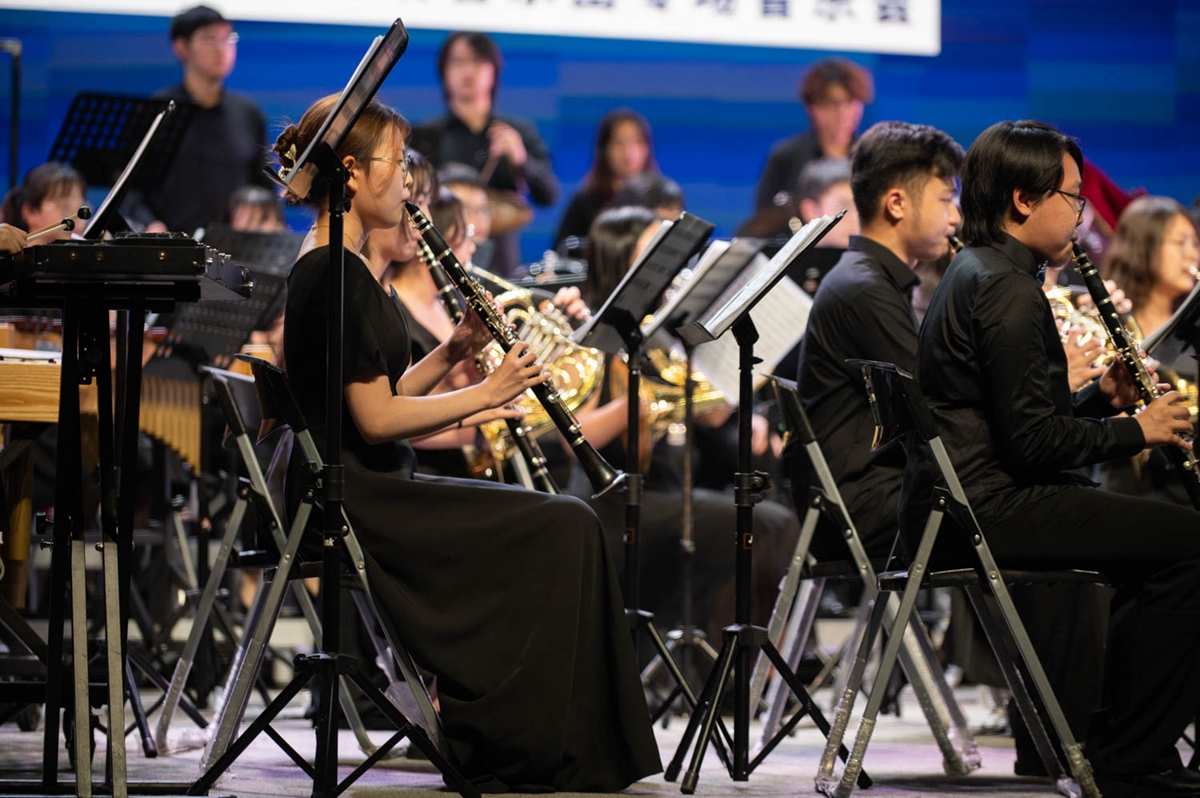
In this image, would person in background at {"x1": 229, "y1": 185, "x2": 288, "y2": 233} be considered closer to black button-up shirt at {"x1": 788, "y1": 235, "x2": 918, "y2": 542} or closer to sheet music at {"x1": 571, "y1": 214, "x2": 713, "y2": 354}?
sheet music at {"x1": 571, "y1": 214, "x2": 713, "y2": 354}

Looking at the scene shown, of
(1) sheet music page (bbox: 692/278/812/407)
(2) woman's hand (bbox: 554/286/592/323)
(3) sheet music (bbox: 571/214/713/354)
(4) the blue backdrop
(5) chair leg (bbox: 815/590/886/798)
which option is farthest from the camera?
(4) the blue backdrop

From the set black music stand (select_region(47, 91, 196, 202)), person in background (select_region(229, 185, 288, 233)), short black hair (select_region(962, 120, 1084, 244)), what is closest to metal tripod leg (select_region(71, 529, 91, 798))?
short black hair (select_region(962, 120, 1084, 244))

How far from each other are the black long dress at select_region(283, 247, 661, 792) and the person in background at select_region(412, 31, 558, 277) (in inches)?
163

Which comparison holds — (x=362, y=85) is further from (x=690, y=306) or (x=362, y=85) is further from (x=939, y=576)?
(x=690, y=306)

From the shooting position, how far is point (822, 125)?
7.51 m

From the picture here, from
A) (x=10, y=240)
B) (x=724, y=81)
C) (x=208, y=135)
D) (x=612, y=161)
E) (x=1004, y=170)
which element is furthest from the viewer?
(x=724, y=81)

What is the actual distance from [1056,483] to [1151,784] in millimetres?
651

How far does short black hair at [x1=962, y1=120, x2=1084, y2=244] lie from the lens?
3232 mm

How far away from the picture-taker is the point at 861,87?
752 cm

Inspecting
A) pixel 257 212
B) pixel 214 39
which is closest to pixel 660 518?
pixel 257 212

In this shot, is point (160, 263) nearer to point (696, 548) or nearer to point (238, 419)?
point (238, 419)

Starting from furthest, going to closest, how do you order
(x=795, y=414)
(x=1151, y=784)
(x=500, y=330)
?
(x=795, y=414) < (x=500, y=330) < (x=1151, y=784)

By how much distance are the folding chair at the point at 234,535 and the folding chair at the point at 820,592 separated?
111cm

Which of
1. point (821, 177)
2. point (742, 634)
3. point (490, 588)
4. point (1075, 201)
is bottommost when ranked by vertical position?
point (742, 634)
